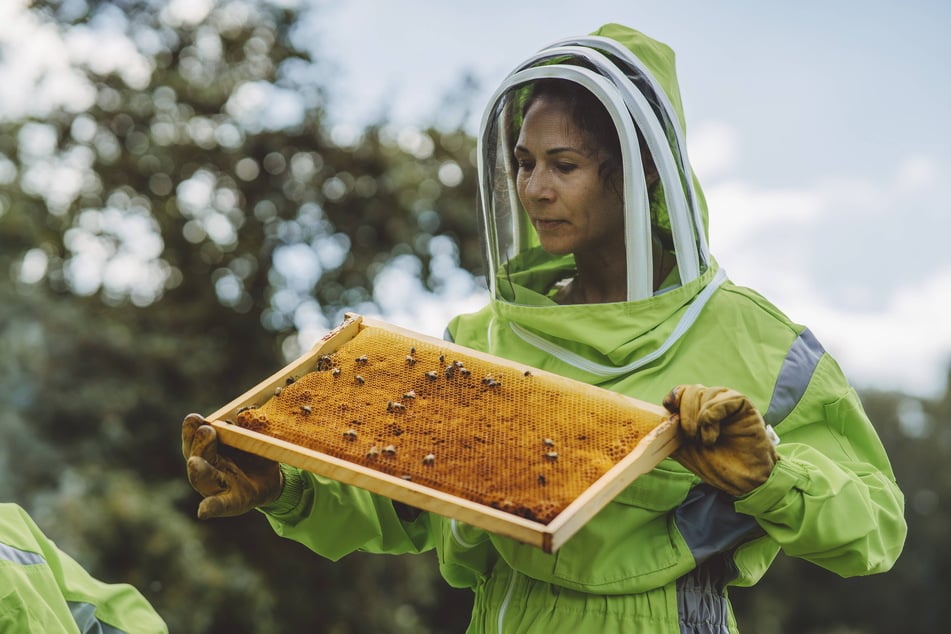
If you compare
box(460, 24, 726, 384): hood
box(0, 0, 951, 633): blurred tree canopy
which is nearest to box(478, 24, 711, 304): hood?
box(460, 24, 726, 384): hood

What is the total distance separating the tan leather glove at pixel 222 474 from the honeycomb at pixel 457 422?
120 millimetres

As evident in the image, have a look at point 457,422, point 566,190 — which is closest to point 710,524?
point 457,422

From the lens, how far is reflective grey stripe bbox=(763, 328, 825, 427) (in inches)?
108

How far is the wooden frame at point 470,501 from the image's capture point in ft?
6.91

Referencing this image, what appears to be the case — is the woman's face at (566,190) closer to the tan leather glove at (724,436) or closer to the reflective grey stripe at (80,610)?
the tan leather glove at (724,436)

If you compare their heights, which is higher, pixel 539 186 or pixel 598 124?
pixel 598 124

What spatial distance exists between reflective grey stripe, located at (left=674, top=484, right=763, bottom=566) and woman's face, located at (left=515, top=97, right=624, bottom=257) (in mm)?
880

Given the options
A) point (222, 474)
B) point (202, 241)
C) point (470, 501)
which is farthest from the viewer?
point (202, 241)

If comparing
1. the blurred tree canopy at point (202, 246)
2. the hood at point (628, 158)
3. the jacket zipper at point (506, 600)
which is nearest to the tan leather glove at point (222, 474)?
the jacket zipper at point (506, 600)

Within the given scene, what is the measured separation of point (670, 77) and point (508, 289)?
900 millimetres

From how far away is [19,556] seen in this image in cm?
259

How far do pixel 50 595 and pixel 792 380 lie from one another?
212 centimetres

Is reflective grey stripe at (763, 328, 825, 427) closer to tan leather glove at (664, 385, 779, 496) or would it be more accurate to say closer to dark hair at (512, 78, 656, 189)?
tan leather glove at (664, 385, 779, 496)

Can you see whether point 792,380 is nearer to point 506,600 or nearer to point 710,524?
point 710,524
